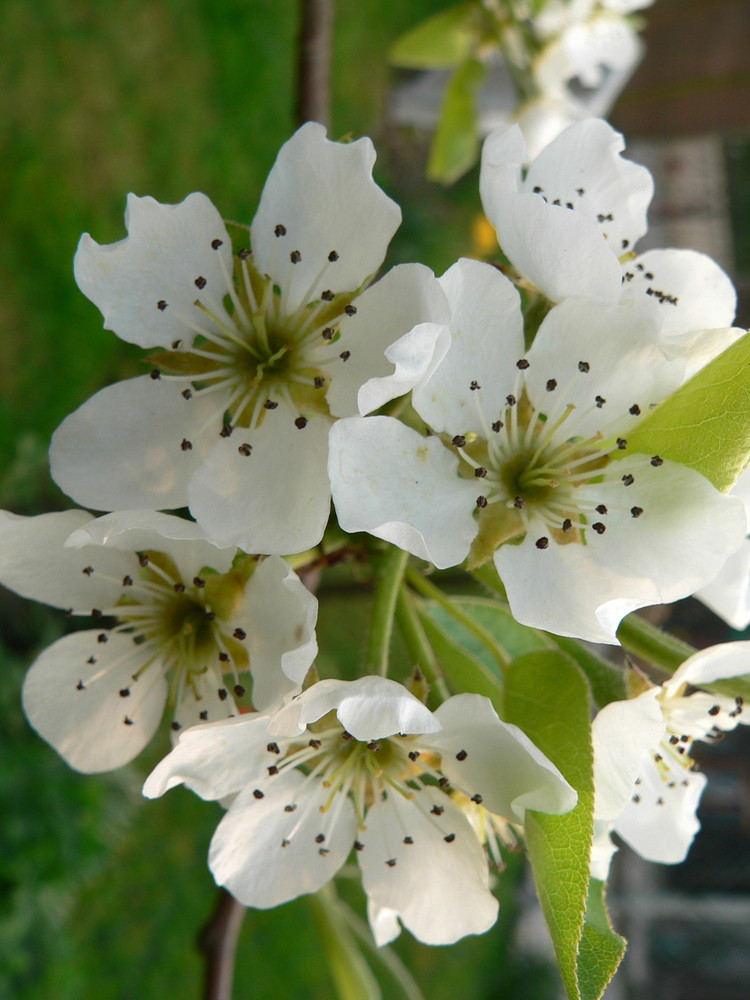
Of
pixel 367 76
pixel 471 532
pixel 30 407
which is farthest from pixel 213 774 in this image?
pixel 367 76

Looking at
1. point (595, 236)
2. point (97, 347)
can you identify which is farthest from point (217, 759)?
point (97, 347)

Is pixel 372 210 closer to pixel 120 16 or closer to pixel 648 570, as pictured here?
pixel 648 570

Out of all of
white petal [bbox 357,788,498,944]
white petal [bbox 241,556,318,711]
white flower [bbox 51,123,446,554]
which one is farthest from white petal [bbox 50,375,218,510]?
white petal [bbox 357,788,498,944]

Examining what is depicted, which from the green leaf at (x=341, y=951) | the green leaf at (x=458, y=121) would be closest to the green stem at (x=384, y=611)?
the green leaf at (x=341, y=951)

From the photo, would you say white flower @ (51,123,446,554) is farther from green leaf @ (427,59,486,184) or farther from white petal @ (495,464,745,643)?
green leaf @ (427,59,486,184)

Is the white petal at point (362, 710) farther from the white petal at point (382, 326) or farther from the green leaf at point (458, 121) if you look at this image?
the green leaf at point (458, 121)

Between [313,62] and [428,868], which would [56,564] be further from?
[313,62]
